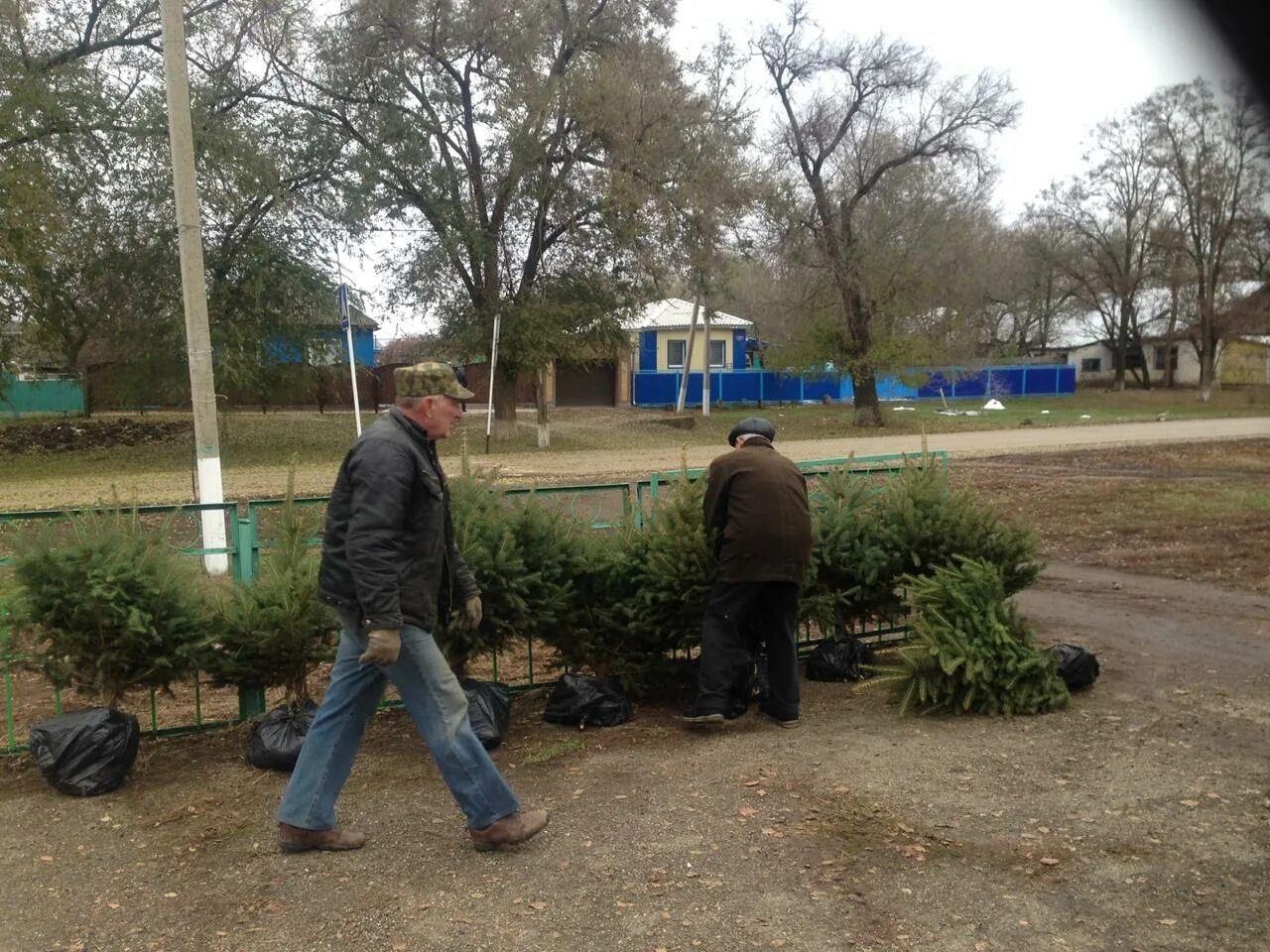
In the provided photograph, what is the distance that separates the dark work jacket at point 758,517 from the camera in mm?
5570

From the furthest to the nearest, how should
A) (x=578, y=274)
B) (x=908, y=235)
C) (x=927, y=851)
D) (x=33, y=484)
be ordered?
(x=908, y=235) → (x=578, y=274) → (x=33, y=484) → (x=927, y=851)

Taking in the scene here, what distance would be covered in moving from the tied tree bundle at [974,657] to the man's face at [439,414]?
2.86 metres

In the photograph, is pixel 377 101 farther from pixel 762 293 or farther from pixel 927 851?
pixel 927 851

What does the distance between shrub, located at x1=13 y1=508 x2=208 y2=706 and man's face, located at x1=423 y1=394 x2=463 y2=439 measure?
5.86 ft

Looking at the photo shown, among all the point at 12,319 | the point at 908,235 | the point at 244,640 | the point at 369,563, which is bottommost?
the point at 244,640

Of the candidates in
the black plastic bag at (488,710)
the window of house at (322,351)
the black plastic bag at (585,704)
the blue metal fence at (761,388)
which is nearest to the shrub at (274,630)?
the black plastic bag at (488,710)

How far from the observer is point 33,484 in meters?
19.0

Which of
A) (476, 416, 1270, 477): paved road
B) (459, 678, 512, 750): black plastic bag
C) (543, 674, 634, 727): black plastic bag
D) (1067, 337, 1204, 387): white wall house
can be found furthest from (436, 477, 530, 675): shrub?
(1067, 337, 1204, 387): white wall house

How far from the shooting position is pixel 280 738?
5.06 m

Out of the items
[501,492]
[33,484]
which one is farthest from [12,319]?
[501,492]

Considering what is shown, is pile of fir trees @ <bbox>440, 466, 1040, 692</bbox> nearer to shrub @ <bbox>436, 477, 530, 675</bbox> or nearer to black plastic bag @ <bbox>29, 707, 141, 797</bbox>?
shrub @ <bbox>436, 477, 530, 675</bbox>

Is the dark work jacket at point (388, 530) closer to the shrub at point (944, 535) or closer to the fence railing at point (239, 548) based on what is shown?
the fence railing at point (239, 548)

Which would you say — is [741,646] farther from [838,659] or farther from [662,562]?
[838,659]

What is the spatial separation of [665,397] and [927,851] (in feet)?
152
